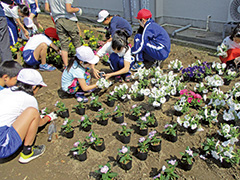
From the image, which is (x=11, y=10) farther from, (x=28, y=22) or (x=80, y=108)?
(x=80, y=108)

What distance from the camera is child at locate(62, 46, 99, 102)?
3.26 meters

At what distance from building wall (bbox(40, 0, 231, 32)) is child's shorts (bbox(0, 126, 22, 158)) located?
220 inches

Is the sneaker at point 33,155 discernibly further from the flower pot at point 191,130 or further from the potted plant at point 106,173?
the flower pot at point 191,130

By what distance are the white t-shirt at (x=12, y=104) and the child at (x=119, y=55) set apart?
1430mm

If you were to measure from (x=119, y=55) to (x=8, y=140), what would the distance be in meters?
2.35

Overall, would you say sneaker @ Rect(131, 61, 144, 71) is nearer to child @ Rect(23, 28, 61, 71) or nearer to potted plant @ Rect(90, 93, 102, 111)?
potted plant @ Rect(90, 93, 102, 111)

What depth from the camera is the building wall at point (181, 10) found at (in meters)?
5.56

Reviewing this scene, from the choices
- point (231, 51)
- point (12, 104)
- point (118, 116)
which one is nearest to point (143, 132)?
point (118, 116)

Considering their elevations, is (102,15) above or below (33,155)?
above

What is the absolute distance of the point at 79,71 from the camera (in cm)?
344

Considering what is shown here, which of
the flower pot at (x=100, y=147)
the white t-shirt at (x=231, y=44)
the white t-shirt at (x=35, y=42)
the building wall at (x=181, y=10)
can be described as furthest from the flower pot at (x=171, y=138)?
the building wall at (x=181, y=10)

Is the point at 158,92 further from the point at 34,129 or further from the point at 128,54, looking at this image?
the point at 34,129

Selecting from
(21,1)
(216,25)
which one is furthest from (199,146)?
(21,1)

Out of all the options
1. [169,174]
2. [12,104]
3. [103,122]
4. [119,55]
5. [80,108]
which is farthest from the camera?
[119,55]
